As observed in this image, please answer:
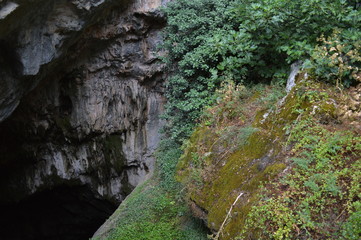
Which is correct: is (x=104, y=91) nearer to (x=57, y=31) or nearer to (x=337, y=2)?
(x=57, y=31)

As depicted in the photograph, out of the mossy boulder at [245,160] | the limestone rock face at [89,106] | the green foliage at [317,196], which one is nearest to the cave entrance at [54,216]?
the limestone rock face at [89,106]

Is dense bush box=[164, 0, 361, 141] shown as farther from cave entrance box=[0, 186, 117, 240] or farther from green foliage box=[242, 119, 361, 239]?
cave entrance box=[0, 186, 117, 240]

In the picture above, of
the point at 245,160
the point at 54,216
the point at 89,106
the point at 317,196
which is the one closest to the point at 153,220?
the point at 245,160

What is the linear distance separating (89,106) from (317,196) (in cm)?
773

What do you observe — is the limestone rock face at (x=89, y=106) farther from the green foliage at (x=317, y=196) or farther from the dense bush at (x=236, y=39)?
the green foliage at (x=317, y=196)

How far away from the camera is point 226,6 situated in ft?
24.5

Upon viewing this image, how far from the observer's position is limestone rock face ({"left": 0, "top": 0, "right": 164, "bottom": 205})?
7.57 meters

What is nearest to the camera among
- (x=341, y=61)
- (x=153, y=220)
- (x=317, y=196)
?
(x=317, y=196)

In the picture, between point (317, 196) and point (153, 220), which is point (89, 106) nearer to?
point (153, 220)

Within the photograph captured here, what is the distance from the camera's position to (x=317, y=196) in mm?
3061

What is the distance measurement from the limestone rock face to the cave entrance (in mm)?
706

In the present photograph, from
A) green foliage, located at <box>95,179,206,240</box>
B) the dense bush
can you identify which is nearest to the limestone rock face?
the dense bush

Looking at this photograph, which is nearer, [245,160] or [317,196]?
[317,196]

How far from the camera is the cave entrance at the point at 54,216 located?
11359 mm
